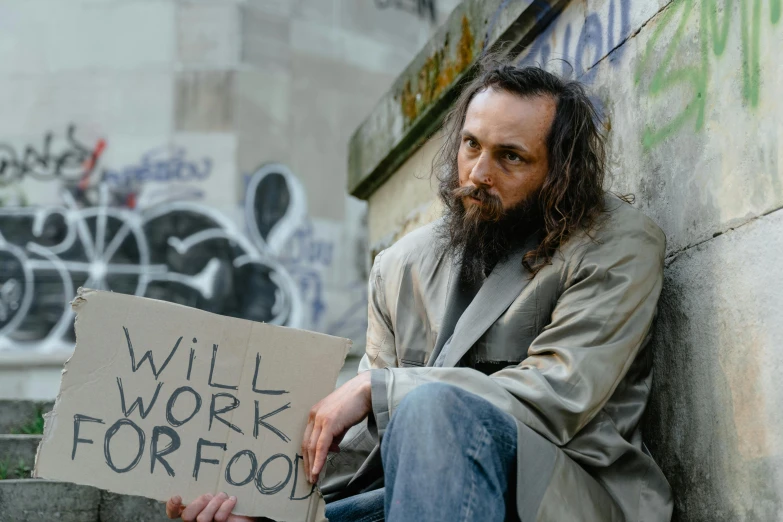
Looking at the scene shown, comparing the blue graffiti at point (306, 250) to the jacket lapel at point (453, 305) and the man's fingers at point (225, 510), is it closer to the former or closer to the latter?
the jacket lapel at point (453, 305)

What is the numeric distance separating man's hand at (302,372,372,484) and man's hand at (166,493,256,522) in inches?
7.4

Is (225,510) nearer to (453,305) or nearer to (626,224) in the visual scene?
(453,305)

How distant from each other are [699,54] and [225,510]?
1530 millimetres

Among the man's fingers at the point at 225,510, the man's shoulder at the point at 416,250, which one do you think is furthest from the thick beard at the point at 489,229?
the man's fingers at the point at 225,510

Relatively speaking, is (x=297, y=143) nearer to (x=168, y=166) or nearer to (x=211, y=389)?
(x=168, y=166)

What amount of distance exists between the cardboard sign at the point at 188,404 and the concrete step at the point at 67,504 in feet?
3.96

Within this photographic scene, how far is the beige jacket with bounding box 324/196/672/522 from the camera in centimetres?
196

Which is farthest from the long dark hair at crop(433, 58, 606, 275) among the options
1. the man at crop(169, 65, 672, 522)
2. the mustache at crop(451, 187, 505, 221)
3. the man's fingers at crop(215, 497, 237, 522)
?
the man's fingers at crop(215, 497, 237, 522)

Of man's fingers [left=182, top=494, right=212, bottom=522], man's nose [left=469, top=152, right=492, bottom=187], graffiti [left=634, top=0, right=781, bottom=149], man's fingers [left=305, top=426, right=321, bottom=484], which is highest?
graffiti [left=634, top=0, right=781, bottom=149]

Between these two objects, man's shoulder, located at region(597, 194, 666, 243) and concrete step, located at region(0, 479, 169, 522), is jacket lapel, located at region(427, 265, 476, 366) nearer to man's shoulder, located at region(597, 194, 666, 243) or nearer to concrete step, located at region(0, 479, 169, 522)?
man's shoulder, located at region(597, 194, 666, 243)

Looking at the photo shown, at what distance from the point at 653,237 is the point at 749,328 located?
0.33m

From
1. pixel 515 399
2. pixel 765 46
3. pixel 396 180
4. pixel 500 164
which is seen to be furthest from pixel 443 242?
pixel 396 180

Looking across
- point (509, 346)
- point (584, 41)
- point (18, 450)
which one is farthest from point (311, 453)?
point (18, 450)

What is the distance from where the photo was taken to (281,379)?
2188mm
